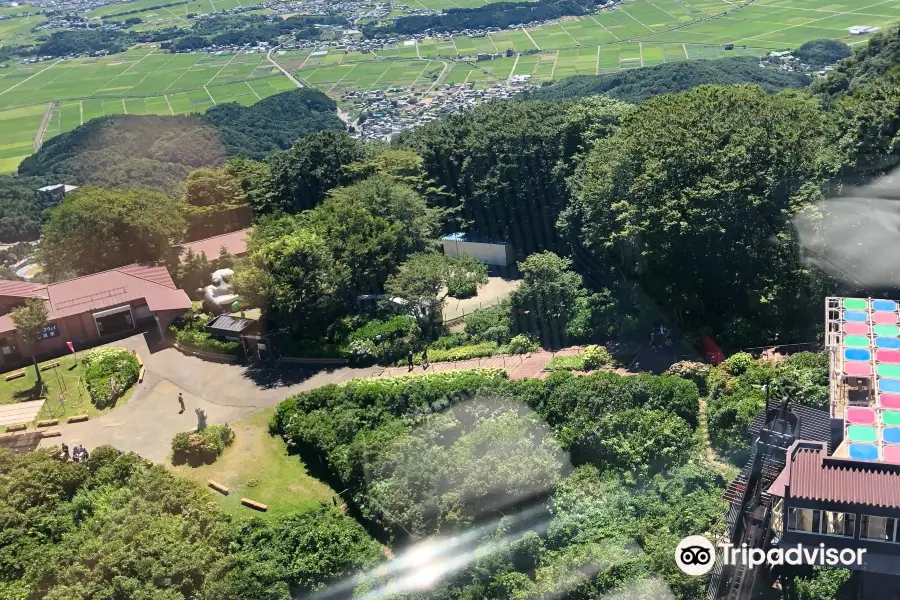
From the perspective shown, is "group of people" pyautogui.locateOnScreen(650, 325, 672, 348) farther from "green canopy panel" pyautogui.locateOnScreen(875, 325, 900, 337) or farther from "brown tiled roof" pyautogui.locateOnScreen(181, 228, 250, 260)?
"brown tiled roof" pyautogui.locateOnScreen(181, 228, 250, 260)

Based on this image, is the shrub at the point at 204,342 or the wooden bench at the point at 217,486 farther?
the shrub at the point at 204,342

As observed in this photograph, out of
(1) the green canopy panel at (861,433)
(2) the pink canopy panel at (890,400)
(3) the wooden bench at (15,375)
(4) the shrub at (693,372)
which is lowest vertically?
(3) the wooden bench at (15,375)

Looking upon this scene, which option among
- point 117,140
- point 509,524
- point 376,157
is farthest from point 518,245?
point 117,140

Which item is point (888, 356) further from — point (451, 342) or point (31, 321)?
point (31, 321)

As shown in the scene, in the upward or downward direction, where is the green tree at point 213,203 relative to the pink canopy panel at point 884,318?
downward

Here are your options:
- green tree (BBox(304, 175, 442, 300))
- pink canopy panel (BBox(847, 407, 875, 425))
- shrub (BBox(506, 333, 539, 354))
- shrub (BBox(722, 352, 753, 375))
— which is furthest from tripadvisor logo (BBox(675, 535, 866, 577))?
green tree (BBox(304, 175, 442, 300))

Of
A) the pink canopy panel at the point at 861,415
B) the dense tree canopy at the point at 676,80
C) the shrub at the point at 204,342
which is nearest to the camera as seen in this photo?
the pink canopy panel at the point at 861,415

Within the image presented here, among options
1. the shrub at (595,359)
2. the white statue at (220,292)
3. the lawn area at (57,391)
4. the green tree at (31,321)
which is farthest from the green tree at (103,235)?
the shrub at (595,359)

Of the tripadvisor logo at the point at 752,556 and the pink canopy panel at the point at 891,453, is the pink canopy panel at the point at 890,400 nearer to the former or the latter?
the pink canopy panel at the point at 891,453
